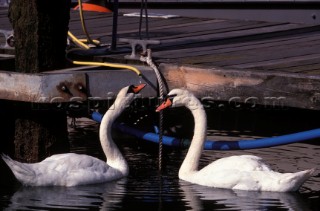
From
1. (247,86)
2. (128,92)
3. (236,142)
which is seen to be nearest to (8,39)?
(128,92)

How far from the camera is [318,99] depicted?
9.48 m

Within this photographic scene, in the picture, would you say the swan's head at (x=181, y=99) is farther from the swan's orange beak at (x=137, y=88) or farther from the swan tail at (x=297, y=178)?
the swan tail at (x=297, y=178)

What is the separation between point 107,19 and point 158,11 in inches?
69.7

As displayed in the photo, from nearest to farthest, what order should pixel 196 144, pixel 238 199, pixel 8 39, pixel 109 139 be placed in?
pixel 238 199, pixel 196 144, pixel 109 139, pixel 8 39

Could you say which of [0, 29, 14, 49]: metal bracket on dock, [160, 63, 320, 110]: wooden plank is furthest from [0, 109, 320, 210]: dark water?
[0, 29, 14, 49]: metal bracket on dock

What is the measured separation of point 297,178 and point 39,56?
7.52 ft

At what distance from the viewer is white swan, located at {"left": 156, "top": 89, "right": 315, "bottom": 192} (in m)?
9.70

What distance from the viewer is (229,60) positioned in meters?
10.9

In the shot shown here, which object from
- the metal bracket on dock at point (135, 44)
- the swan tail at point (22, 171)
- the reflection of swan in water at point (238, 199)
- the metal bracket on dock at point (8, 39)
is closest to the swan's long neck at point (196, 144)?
the reflection of swan in water at point (238, 199)

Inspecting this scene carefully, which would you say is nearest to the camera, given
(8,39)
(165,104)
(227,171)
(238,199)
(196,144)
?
(238,199)

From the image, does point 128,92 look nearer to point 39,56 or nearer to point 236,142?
point 39,56

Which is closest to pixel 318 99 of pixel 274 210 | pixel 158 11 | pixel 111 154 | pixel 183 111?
pixel 274 210

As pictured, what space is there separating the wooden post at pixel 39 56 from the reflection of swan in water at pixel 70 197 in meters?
0.66

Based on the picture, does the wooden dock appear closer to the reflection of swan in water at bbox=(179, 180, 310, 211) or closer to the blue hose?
the blue hose
